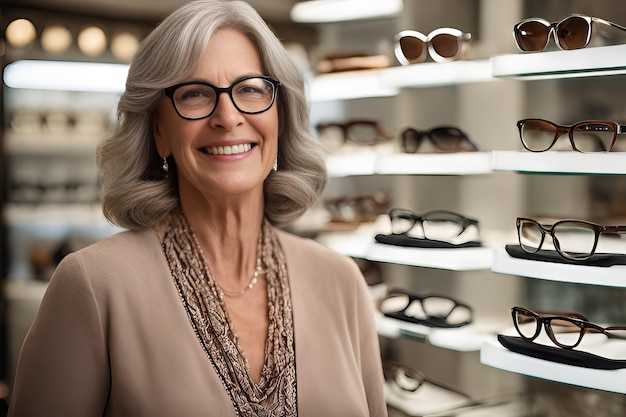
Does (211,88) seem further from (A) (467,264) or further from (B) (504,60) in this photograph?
(A) (467,264)

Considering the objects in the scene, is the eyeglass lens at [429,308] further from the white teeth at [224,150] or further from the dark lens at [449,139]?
the white teeth at [224,150]

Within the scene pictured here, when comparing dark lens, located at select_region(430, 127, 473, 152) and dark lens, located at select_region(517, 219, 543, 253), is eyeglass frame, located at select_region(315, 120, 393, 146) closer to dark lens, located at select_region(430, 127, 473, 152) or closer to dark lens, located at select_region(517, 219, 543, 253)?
dark lens, located at select_region(430, 127, 473, 152)

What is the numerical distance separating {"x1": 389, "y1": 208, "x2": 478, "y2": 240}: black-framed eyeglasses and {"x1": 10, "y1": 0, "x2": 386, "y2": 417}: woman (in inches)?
27.6

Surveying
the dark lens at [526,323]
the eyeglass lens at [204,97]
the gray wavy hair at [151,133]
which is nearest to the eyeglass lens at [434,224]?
the dark lens at [526,323]

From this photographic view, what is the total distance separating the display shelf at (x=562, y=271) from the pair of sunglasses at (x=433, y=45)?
2.14ft

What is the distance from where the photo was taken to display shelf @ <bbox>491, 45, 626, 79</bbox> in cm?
198

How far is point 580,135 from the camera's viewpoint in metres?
2.31

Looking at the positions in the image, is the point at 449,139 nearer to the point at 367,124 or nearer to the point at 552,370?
the point at 367,124

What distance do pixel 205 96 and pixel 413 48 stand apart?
40.0 inches

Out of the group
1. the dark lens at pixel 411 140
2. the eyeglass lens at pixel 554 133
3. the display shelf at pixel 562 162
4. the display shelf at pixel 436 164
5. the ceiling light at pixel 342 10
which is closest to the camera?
the display shelf at pixel 562 162

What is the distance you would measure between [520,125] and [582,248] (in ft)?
1.32

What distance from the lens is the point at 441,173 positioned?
2.56m

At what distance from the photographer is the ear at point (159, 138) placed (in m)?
1.86

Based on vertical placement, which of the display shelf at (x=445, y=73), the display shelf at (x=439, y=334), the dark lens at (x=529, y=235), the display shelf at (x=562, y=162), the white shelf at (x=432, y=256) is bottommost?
the display shelf at (x=439, y=334)
